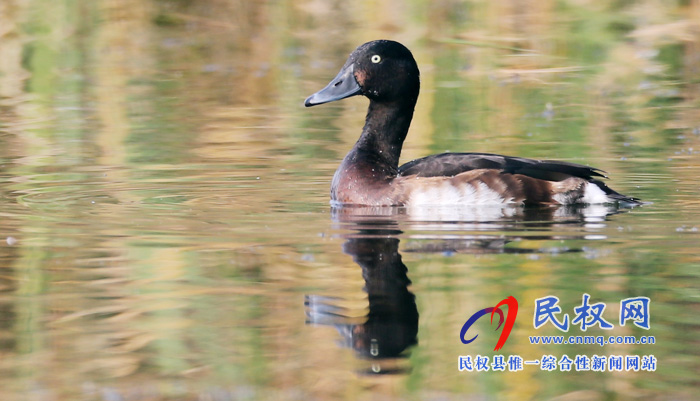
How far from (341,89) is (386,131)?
443mm

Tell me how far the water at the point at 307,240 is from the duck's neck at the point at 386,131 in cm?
52

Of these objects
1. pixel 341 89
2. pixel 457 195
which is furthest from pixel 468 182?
pixel 341 89

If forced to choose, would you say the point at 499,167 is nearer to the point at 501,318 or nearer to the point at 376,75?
the point at 376,75

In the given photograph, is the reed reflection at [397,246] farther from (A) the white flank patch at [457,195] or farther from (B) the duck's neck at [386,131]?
(B) the duck's neck at [386,131]

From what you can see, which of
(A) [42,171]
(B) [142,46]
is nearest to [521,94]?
(A) [42,171]

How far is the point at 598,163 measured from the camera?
32.1ft

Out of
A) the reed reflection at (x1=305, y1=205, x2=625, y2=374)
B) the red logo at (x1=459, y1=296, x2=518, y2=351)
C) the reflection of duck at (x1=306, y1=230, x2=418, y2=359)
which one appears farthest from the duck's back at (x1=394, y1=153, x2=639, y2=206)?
the red logo at (x1=459, y1=296, x2=518, y2=351)

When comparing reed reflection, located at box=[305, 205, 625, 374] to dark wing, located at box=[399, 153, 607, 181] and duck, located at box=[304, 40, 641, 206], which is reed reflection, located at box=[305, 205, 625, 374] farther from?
dark wing, located at box=[399, 153, 607, 181]

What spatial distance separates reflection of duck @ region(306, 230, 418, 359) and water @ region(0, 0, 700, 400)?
16mm

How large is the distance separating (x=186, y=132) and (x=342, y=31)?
8.48m

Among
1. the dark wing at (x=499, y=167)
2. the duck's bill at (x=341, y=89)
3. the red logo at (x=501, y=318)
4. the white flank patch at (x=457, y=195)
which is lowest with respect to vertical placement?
the red logo at (x=501, y=318)

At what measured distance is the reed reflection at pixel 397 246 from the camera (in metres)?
4.92

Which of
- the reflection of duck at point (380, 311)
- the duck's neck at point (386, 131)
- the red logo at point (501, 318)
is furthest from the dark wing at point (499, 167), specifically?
the red logo at point (501, 318)

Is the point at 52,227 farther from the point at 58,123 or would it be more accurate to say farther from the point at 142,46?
the point at 142,46
